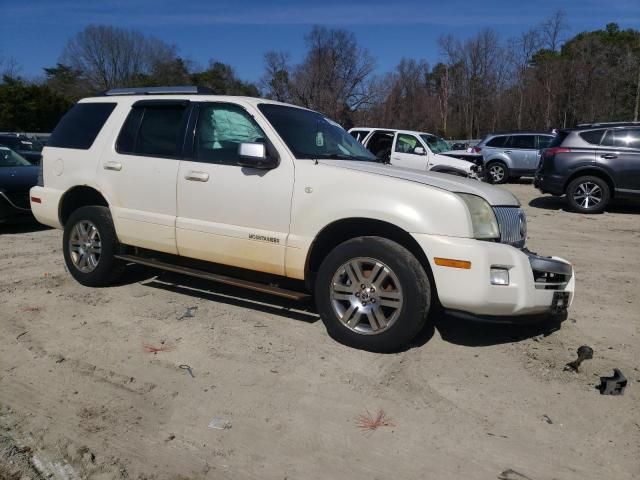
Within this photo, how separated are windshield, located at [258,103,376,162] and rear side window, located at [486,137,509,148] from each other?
1478 cm

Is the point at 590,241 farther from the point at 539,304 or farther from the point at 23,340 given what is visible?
the point at 23,340

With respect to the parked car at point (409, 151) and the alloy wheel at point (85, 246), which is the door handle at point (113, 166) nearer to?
the alloy wheel at point (85, 246)

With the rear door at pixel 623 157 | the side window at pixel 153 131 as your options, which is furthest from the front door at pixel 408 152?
the side window at pixel 153 131

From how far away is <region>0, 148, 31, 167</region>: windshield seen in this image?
9711 millimetres

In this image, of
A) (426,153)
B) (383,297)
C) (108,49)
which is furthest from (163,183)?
(108,49)

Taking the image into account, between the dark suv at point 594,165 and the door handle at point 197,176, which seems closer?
the door handle at point 197,176

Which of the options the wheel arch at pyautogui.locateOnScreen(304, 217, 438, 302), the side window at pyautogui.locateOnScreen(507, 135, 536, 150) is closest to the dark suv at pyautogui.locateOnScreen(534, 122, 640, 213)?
the side window at pyautogui.locateOnScreen(507, 135, 536, 150)

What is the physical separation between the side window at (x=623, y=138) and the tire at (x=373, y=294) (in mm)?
9121

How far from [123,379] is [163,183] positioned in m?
1.89

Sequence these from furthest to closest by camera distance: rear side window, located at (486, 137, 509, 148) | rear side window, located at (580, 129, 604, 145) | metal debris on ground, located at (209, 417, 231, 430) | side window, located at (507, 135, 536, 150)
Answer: rear side window, located at (486, 137, 509, 148)
side window, located at (507, 135, 536, 150)
rear side window, located at (580, 129, 604, 145)
metal debris on ground, located at (209, 417, 231, 430)

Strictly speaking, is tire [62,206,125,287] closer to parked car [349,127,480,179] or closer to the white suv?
the white suv

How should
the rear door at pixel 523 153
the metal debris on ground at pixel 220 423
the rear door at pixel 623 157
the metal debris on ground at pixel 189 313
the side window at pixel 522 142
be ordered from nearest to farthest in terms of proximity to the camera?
1. the metal debris on ground at pixel 220 423
2. the metal debris on ground at pixel 189 313
3. the rear door at pixel 623 157
4. the rear door at pixel 523 153
5. the side window at pixel 522 142

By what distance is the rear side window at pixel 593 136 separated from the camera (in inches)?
440

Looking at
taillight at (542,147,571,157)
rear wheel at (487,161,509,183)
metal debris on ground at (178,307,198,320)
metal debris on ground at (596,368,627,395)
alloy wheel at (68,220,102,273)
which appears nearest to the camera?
metal debris on ground at (596,368,627,395)
